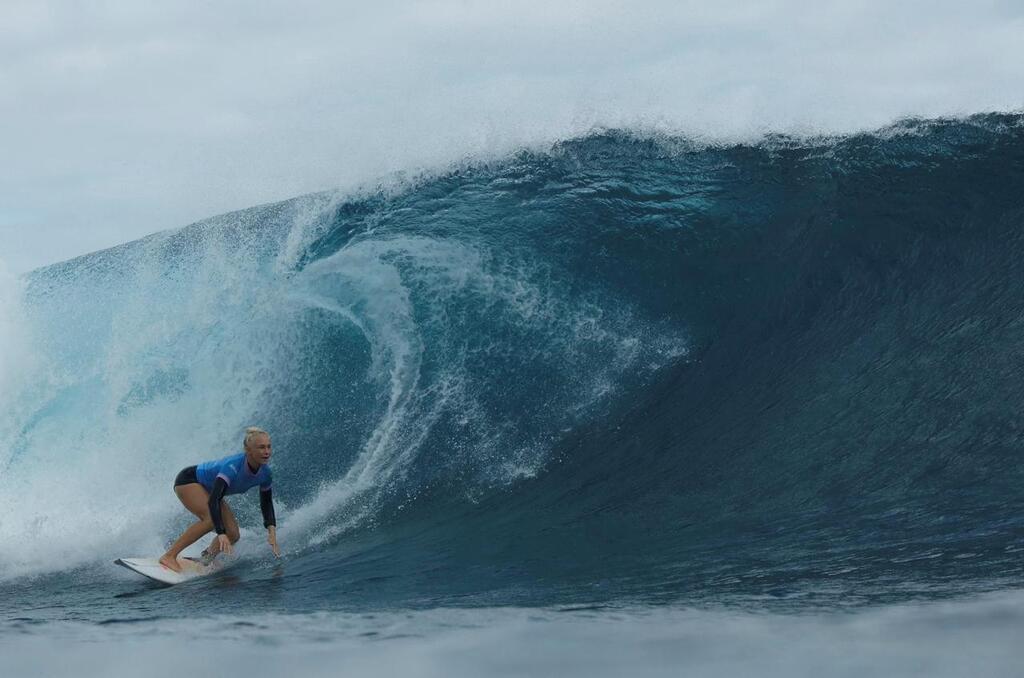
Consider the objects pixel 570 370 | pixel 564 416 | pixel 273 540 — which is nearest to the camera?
pixel 273 540

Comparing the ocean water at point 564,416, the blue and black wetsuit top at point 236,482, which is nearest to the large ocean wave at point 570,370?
the ocean water at point 564,416

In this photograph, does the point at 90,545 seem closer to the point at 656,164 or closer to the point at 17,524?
the point at 17,524

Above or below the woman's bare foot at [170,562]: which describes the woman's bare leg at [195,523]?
above

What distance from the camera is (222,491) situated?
23.5 ft

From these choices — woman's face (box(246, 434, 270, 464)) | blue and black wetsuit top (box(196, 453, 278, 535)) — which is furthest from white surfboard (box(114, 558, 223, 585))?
woman's face (box(246, 434, 270, 464))

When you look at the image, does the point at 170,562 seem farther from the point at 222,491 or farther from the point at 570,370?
the point at 570,370

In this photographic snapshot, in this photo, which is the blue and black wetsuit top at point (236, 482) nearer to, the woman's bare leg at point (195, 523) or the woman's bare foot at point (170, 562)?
the woman's bare leg at point (195, 523)

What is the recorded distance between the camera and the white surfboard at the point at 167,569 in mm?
6977

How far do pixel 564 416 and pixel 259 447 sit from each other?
274 centimetres

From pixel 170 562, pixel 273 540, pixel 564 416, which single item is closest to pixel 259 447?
pixel 273 540

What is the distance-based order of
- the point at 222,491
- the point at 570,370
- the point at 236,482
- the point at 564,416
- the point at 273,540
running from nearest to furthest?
1. the point at 273,540
2. the point at 222,491
3. the point at 236,482
4. the point at 564,416
5. the point at 570,370

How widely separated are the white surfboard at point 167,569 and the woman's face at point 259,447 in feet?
2.78

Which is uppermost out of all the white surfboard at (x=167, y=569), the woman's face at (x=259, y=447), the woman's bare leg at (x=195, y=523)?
the woman's face at (x=259, y=447)

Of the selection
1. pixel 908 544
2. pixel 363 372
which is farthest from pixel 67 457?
pixel 908 544
